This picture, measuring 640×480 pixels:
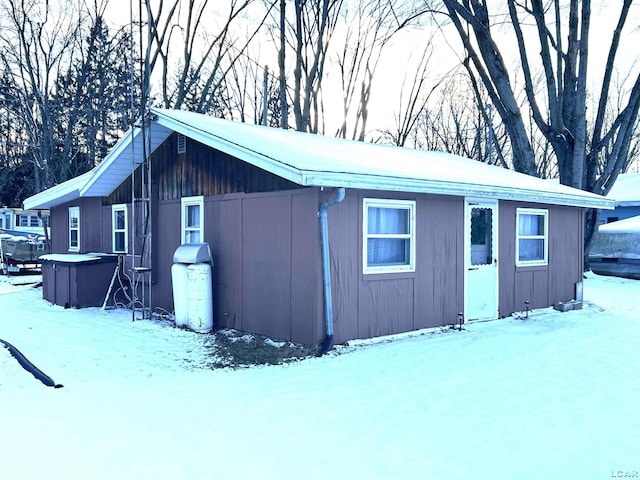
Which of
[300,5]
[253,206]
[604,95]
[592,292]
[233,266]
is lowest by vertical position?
[592,292]

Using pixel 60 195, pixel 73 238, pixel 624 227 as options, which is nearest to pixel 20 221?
pixel 73 238

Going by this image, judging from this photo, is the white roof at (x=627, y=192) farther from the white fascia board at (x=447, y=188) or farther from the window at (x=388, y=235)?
the window at (x=388, y=235)

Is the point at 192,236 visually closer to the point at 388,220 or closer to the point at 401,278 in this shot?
the point at 388,220

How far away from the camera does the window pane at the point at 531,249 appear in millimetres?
9352

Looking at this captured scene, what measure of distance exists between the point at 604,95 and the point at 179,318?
13.0 m

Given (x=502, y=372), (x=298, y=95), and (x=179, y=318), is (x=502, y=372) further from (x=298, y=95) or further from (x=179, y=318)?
(x=298, y=95)

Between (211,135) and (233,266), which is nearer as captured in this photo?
(211,135)

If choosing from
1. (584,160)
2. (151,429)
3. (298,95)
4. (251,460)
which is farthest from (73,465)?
(298,95)

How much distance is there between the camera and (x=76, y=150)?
26.3 meters

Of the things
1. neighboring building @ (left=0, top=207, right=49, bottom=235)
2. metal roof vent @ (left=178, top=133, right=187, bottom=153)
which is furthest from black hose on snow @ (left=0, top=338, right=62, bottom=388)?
neighboring building @ (left=0, top=207, right=49, bottom=235)

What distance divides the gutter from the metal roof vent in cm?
381

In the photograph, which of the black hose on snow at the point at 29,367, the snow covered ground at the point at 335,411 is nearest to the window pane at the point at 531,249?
the snow covered ground at the point at 335,411

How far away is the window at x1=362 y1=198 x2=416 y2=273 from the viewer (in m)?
7.02

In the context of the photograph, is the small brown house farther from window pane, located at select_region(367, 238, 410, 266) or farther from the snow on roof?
the snow on roof
